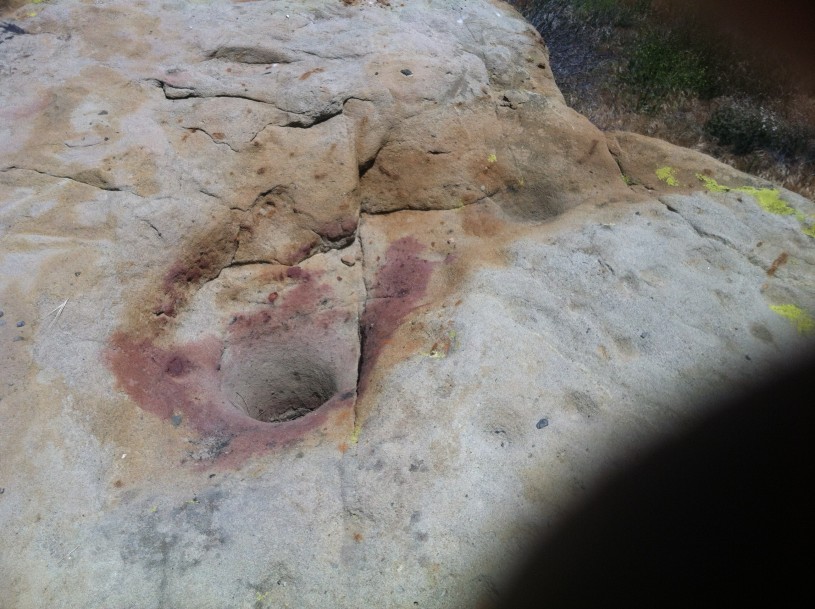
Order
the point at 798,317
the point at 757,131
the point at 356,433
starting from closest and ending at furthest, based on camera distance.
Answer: the point at 356,433 → the point at 798,317 → the point at 757,131

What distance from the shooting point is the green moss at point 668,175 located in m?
3.21

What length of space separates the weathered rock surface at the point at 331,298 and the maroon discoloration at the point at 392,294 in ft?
0.05

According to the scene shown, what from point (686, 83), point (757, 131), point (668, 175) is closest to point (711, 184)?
point (668, 175)

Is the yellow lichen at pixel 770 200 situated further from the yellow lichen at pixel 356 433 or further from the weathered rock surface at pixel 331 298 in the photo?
the yellow lichen at pixel 356 433

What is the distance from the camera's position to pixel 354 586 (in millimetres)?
1876

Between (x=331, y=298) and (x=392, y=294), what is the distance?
0.32m

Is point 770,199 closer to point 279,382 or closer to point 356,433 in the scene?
point 356,433

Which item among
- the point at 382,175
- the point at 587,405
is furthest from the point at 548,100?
the point at 587,405

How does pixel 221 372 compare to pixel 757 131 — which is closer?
pixel 221 372

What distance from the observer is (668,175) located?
3.24 metres

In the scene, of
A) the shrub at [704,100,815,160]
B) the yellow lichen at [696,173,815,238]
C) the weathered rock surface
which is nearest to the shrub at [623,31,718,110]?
the shrub at [704,100,815,160]

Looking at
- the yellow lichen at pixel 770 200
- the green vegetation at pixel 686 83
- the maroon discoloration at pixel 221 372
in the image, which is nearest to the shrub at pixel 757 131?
the green vegetation at pixel 686 83

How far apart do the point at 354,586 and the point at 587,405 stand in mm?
999

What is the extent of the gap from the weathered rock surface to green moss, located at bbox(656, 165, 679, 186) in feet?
0.08
